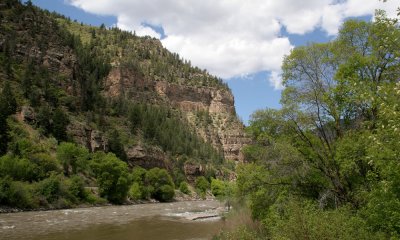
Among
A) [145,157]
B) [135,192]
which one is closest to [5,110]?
[135,192]

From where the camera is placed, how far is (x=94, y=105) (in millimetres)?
128625

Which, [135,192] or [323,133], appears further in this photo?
[135,192]

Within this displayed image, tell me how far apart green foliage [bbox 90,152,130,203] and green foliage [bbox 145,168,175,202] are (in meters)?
17.6

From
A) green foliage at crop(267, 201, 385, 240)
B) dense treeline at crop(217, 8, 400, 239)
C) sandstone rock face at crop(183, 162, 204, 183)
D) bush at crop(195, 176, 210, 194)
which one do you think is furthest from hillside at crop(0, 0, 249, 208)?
green foliage at crop(267, 201, 385, 240)

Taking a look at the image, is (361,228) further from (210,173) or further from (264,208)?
(210,173)

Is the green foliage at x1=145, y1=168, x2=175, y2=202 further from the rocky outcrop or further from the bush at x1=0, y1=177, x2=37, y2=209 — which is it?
the bush at x1=0, y1=177, x2=37, y2=209

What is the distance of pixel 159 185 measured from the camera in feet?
340

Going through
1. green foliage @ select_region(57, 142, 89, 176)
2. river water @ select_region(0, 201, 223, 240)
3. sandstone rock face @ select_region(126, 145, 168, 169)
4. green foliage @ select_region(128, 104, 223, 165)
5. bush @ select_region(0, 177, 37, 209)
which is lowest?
river water @ select_region(0, 201, 223, 240)

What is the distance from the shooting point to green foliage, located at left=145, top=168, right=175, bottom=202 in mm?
Result: 101812

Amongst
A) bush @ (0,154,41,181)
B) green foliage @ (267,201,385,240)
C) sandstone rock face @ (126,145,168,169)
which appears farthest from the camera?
sandstone rock face @ (126,145,168,169)

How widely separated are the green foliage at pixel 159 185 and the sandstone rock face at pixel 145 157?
14893mm

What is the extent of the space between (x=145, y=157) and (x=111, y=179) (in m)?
45.2

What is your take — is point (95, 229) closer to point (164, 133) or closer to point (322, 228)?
point (322, 228)

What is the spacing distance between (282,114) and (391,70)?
5946 millimetres
